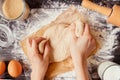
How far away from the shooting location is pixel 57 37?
33.7 inches

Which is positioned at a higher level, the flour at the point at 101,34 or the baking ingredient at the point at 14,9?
the baking ingredient at the point at 14,9

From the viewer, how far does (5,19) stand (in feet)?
2.88

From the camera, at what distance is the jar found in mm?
829

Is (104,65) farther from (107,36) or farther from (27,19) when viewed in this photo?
(27,19)

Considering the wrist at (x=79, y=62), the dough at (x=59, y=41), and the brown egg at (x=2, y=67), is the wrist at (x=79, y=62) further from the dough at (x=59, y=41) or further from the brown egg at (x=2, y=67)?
the brown egg at (x=2, y=67)

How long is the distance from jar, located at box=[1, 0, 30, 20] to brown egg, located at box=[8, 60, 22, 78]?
125mm

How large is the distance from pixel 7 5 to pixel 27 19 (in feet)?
0.23

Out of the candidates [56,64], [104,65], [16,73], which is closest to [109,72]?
[104,65]

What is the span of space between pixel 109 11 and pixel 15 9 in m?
0.26

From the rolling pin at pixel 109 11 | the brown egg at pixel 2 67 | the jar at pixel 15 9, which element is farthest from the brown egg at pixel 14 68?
the rolling pin at pixel 109 11

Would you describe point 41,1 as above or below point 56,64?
above

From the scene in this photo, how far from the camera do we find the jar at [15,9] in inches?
32.6

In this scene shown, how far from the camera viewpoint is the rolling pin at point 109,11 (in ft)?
2.63

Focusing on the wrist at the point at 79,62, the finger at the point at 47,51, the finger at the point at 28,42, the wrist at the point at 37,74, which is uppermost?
the finger at the point at 28,42
